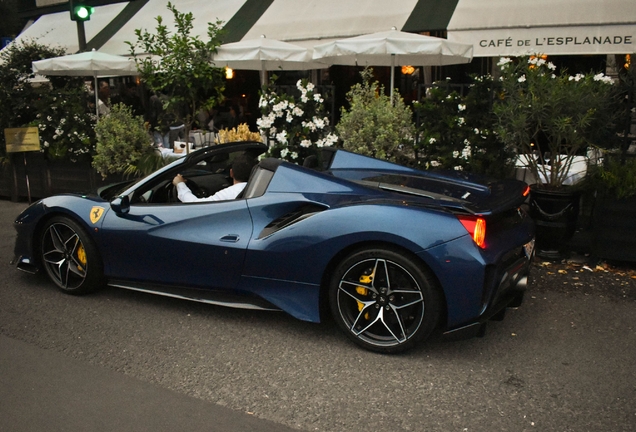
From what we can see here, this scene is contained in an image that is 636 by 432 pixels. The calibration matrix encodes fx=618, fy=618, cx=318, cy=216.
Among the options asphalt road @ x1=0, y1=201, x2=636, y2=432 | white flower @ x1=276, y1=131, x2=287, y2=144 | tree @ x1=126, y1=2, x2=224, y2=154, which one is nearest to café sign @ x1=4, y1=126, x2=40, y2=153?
tree @ x1=126, y1=2, x2=224, y2=154

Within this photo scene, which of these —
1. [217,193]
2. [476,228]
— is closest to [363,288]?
[476,228]

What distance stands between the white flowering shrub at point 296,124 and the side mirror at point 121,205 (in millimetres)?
2802

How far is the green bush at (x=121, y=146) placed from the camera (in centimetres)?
923

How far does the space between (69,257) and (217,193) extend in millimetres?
1448

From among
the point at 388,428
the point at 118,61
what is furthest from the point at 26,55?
the point at 388,428

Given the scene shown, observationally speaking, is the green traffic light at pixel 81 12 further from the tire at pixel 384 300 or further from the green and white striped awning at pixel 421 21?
the tire at pixel 384 300

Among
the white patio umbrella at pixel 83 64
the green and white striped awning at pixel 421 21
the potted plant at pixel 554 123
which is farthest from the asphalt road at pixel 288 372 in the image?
the white patio umbrella at pixel 83 64

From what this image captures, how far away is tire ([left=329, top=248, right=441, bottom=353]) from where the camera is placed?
3.90 metres

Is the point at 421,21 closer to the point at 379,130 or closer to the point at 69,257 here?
the point at 379,130

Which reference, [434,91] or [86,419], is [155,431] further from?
[434,91]

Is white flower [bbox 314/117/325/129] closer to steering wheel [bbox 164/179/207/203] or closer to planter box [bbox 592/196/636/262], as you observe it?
steering wheel [bbox 164/179/207/203]

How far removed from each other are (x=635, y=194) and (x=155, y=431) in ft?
16.0

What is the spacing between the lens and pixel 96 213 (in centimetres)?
507

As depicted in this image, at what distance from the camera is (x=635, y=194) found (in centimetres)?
587
